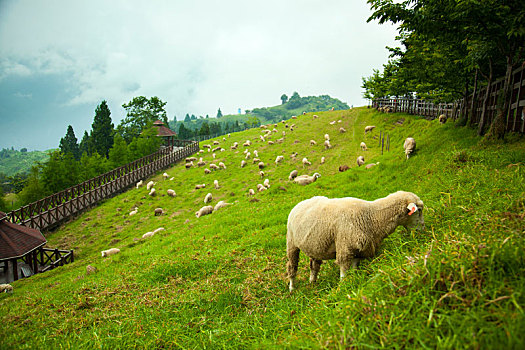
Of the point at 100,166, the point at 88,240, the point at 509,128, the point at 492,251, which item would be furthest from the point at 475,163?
the point at 100,166

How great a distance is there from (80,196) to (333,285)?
29.3 m

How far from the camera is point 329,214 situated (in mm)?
4738

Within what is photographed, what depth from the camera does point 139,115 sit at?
211 feet

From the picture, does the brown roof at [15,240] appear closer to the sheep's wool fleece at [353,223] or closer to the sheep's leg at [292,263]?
the sheep's leg at [292,263]

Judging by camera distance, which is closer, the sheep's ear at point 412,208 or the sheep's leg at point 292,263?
the sheep's ear at point 412,208

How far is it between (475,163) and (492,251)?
21.1 feet

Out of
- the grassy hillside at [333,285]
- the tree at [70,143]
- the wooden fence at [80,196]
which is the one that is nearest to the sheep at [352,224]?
the grassy hillside at [333,285]

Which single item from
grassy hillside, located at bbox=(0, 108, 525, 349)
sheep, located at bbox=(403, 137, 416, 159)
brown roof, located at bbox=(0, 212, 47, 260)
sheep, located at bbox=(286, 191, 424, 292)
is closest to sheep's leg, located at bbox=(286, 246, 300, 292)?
grassy hillside, located at bbox=(0, 108, 525, 349)

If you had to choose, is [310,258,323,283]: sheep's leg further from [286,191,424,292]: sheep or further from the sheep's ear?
the sheep's ear

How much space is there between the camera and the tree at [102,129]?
57.6 meters

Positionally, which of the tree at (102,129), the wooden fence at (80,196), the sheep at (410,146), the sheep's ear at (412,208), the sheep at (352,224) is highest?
the tree at (102,129)

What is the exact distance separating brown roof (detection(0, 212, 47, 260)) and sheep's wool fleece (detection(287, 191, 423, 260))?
17316mm

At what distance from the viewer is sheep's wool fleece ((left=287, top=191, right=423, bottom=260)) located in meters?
4.45

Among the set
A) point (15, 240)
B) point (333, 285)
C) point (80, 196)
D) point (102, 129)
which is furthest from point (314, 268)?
point (102, 129)
